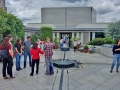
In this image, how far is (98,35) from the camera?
67.2 ft

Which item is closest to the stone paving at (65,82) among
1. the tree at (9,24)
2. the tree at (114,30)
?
the tree at (9,24)

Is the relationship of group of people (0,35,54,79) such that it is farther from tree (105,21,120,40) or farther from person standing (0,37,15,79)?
tree (105,21,120,40)

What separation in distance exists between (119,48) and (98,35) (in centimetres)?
1507

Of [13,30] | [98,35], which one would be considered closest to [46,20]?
[98,35]

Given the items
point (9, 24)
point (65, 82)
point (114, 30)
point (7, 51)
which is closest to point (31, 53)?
point (7, 51)

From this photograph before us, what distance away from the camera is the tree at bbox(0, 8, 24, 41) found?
809 centimetres

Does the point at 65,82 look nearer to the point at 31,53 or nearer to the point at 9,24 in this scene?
the point at 31,53

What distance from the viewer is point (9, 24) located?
9.04 metres

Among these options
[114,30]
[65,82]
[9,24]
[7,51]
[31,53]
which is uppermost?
Result: [9,24]

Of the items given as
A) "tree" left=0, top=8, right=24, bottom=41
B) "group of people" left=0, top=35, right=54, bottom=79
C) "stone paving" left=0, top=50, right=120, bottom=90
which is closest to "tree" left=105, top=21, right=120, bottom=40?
"stone paving" left=0, top=50, right=120, bottom=90

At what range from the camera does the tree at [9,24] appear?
8.09m

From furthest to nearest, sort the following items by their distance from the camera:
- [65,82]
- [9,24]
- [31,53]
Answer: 1. [9,24]
2. [31,53]
3. [65,82]

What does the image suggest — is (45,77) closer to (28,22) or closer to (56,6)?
(28,22)

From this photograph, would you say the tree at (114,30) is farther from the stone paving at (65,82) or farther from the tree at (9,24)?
the tree at (9,24)
